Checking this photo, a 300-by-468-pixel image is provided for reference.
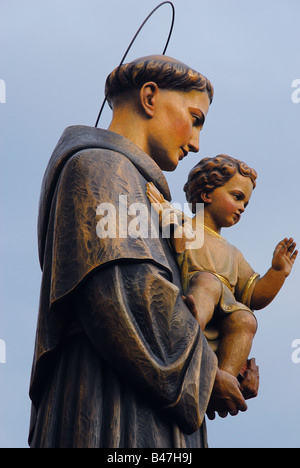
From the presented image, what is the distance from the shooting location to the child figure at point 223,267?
22.5 feet

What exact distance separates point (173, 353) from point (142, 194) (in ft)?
3.64

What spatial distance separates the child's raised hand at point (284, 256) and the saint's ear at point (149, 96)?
1.28m

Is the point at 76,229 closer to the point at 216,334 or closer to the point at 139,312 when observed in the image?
the point at 139,312

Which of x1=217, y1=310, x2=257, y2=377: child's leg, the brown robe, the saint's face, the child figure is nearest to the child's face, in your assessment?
the child figure

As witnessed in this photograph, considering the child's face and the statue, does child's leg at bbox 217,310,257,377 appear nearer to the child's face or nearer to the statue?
the statue

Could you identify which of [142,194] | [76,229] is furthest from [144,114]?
[76,229]

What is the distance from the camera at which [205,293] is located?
693 cm

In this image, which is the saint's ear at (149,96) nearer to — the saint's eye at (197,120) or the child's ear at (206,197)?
the saint's eye at (197,120)

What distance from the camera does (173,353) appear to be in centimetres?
616

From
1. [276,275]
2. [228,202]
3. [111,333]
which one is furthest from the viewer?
[228,202]

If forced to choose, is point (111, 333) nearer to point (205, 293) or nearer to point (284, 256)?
point (205, 293)

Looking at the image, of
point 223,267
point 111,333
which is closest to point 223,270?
point 223,267

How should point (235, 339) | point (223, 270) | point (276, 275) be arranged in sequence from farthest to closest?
point (223, 270), point (276, 275), point (235, 339)

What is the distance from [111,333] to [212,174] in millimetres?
2036
